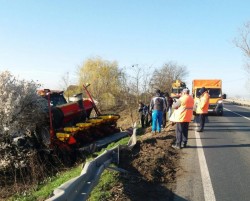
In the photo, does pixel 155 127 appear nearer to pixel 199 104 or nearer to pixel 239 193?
pixel 199 104

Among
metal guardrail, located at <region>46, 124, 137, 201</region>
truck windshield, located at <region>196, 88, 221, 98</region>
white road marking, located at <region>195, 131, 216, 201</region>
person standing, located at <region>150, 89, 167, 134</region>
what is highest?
truck windshield, located at <region>196, 88, 221, 98</region>

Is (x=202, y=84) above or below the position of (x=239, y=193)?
above

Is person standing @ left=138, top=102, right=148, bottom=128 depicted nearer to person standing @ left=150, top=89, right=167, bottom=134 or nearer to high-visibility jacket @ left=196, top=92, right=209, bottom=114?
high-visibility jacket @ left=196, top=92, right=209, bottom=114

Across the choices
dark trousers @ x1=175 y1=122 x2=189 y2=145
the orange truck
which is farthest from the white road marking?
the orange truck

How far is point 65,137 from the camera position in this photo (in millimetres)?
11492

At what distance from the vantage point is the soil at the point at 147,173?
591 centimetres

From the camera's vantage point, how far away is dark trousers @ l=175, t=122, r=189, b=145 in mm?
10281

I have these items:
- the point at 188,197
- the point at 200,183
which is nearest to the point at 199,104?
the point at 200,183

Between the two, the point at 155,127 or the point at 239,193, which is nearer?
the point at 239,193

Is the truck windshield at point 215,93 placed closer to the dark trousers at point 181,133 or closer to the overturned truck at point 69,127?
the overturned truck at point 69,127

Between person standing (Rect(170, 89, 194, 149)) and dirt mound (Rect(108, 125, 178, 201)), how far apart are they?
1.50 feet

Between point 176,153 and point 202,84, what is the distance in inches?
690

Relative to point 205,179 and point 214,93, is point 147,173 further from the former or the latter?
point 214,93

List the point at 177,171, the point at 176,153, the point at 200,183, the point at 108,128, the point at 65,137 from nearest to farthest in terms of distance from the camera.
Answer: the point at 200,183, the point at 177,171, the point at 176,153, the point at 65,137, the point at 108,128
